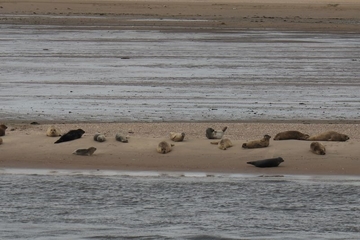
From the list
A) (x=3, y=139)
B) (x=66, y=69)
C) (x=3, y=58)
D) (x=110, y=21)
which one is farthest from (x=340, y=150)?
(x=110, y=21)

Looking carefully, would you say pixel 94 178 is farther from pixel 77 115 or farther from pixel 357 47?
pixel 357 47

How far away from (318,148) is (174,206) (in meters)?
2.85

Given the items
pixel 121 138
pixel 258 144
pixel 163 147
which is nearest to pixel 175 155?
pixel 163 147

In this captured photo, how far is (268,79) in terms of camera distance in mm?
20328

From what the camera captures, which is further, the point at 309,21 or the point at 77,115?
the point at 309,21

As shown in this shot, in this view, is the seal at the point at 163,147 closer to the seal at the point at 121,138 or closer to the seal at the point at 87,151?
the seal at the point at 121,138

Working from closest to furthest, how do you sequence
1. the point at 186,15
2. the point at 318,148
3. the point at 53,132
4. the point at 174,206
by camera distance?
the point at 174,206
the point at 318,148
the point at 53,132
the point at 186,15

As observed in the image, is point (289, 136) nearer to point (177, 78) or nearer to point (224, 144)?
point (224, 144)

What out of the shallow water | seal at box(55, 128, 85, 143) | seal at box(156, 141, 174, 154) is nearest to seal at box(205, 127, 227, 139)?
seal at box(156, 141, 174, 154)

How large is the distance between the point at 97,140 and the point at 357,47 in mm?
20295

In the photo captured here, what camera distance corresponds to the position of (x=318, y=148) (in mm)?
11094

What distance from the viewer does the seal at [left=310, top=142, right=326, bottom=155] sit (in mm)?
11086

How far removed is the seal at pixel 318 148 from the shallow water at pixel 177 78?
306 cm

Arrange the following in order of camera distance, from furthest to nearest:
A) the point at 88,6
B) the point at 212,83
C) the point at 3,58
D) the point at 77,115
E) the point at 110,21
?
the point at 88,6 < the point at 110,21 < the point at 3,58 < the point at 212,83 < the point at 77,115
